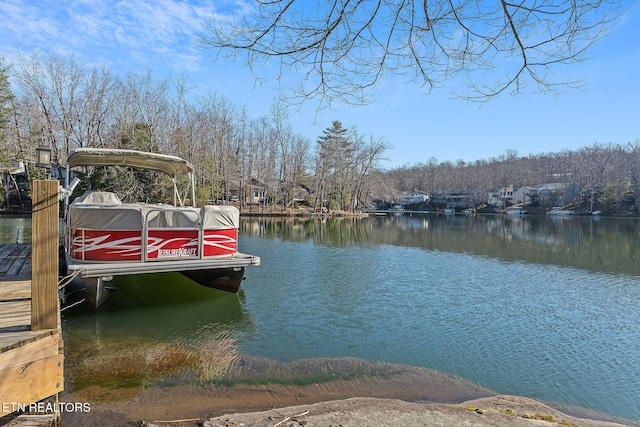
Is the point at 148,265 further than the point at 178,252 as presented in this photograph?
No

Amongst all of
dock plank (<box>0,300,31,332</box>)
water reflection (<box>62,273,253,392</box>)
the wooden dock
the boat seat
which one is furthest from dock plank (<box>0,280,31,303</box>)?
the boat seat

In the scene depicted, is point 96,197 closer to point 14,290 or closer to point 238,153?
point 14,290

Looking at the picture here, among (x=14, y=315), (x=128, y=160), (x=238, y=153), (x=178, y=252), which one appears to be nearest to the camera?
(x=14, y=315)

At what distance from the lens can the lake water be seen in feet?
16.0

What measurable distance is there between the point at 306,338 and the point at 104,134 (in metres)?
31.8

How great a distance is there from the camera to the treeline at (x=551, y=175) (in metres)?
73.8

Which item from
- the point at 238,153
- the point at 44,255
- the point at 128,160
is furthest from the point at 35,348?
the point at 238,153

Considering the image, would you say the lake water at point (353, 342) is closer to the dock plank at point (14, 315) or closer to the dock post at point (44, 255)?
the dock plank at point (14, 315)

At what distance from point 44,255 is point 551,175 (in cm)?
11903

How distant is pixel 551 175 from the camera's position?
338ft

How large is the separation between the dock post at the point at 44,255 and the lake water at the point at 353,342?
1722 mm

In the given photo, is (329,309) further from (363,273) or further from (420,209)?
(420,209)

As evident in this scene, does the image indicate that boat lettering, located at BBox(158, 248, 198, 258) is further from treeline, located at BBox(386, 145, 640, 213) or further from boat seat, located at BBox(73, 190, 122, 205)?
treeline, located at BBox(386, 145, 640, 213)

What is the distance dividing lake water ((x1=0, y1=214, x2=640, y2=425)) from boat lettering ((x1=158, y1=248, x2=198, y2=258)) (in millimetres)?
1197
